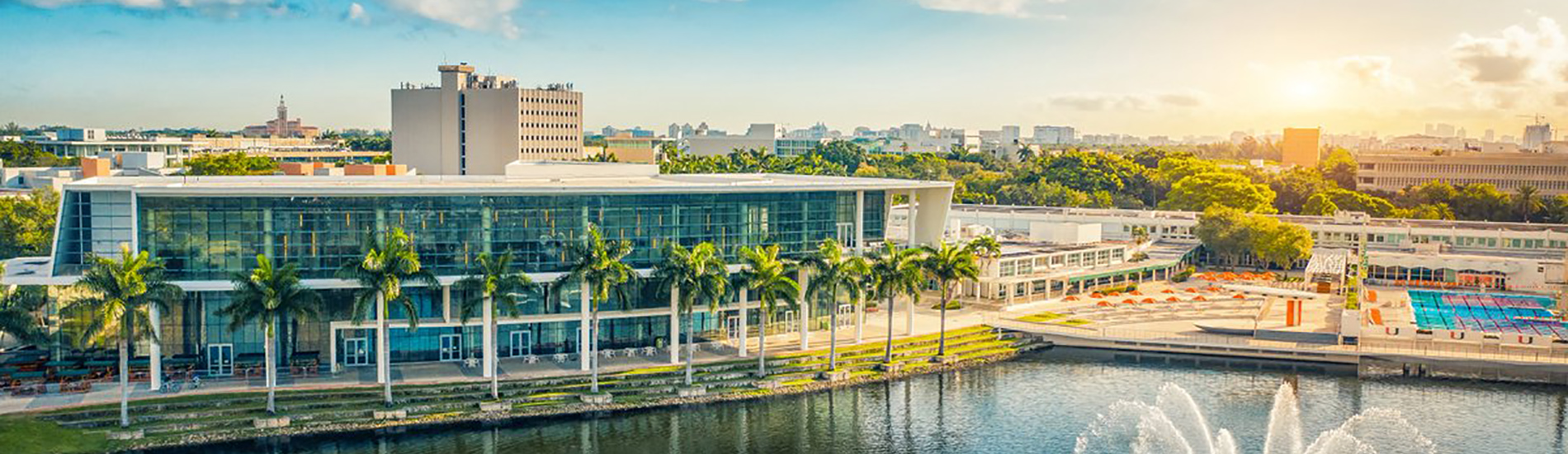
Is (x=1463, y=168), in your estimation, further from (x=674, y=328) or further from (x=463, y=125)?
(x=674, y=328)

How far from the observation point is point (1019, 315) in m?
78.5

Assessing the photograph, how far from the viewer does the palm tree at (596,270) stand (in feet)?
187

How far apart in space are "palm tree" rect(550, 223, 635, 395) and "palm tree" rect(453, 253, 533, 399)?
234cm

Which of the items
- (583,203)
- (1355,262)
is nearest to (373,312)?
(583,203)

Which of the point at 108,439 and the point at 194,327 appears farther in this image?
the point at 194,327

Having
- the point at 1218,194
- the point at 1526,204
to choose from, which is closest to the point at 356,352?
the point at 1218,194

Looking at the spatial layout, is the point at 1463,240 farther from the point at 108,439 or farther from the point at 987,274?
the point at 108,439

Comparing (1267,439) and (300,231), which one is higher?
(300,231)

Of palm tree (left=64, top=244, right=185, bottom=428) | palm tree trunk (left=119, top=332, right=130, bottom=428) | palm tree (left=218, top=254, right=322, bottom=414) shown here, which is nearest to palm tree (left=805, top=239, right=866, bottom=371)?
palm tree (left=218, top=254, right=322, bottom=414)

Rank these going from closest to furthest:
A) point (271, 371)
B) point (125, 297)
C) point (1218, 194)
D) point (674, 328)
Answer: point (125, 297)
point (271, 371)
point (674, 328)
point (1218, 194)

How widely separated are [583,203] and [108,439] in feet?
74.0

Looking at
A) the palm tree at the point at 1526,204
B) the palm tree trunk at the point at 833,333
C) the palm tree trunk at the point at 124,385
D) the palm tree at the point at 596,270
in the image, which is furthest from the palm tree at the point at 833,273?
the palm tree at the point at 1526,204

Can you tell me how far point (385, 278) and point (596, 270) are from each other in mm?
9386

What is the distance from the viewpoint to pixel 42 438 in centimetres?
4738
